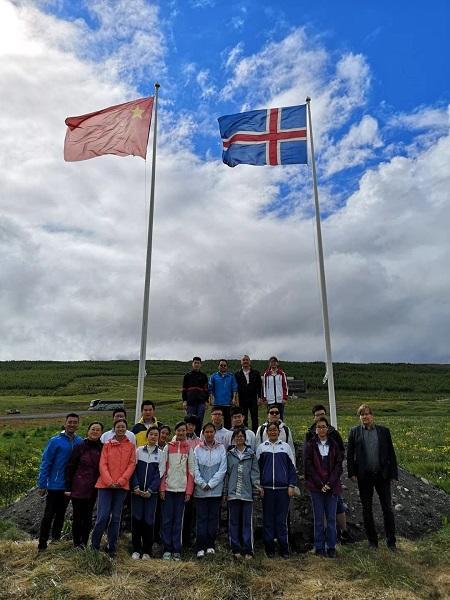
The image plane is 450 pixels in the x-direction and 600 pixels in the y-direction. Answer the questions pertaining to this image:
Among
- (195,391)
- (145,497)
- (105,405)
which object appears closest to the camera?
(145,497)

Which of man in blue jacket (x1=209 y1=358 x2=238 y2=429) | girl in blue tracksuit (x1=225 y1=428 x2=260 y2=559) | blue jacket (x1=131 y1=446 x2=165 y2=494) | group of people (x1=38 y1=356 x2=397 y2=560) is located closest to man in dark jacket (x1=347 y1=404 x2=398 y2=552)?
group of people (x1=38 y1=356 x2=397 y2=560)

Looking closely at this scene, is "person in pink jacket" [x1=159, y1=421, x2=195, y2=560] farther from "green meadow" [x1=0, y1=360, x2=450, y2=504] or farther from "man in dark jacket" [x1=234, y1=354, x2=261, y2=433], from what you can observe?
"green meadow" [x1=0, y1=360, x2=450, y2=504]

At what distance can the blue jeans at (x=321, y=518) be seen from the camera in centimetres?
962

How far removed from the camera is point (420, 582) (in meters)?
8.23

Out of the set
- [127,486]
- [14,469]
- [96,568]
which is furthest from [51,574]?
[14,469]

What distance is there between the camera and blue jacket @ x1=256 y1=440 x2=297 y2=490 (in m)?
9.59

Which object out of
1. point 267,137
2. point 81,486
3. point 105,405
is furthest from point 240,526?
point 105,405

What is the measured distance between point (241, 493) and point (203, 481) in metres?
0.72

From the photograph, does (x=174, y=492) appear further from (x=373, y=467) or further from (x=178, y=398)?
(x=178, y=398)

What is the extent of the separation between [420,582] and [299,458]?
4.28 m

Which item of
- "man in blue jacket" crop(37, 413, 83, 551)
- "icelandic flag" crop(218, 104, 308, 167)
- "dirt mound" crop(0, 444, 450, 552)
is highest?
"icelandic flag" crop(218, 104, 308, 167)

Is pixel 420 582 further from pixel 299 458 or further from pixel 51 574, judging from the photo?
pixel 51 574

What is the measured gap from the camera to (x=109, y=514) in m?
9.57

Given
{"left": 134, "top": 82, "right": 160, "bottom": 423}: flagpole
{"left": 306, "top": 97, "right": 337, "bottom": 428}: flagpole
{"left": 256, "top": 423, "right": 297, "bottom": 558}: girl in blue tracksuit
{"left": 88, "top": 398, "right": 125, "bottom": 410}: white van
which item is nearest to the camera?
{"left": 256, "top": 423, "right": 297, "bottom": 558}: girl in blue tracksuit
